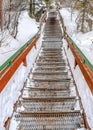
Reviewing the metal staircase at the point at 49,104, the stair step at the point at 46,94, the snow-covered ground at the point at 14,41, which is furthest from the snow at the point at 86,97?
the snow-covered ground at the point at 14,41

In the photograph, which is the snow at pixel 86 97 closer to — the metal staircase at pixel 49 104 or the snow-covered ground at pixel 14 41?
the metal staircase at pixel 49 104

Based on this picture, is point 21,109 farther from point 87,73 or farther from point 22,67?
point 22,67

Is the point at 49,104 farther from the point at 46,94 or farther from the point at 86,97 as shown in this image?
the point at 86,97

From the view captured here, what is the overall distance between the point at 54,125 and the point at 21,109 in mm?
1075

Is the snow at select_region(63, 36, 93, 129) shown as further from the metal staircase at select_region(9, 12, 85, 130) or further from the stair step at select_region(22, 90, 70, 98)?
the stair step at select_region(22, 90, 70, 98)

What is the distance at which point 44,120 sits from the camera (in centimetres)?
498

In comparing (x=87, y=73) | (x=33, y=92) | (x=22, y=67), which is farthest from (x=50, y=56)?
(x=87, y=73)

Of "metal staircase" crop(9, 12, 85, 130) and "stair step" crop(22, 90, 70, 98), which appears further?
"stair step" crop(22, 90, 70, 98)

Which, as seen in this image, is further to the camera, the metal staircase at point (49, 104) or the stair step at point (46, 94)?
the stair step at point (46, 94)

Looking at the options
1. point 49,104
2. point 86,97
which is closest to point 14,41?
point 49,104

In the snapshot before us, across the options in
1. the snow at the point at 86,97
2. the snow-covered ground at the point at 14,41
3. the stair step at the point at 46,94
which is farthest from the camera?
the snow-covered ground at the point at 14,41

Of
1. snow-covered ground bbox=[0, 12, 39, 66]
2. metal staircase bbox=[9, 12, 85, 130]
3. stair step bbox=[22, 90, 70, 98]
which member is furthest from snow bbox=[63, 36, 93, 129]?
snow-covered ground bbox=[0, 12, 39, 66]

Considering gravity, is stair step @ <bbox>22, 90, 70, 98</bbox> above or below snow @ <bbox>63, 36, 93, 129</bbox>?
below

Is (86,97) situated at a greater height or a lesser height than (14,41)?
greater
